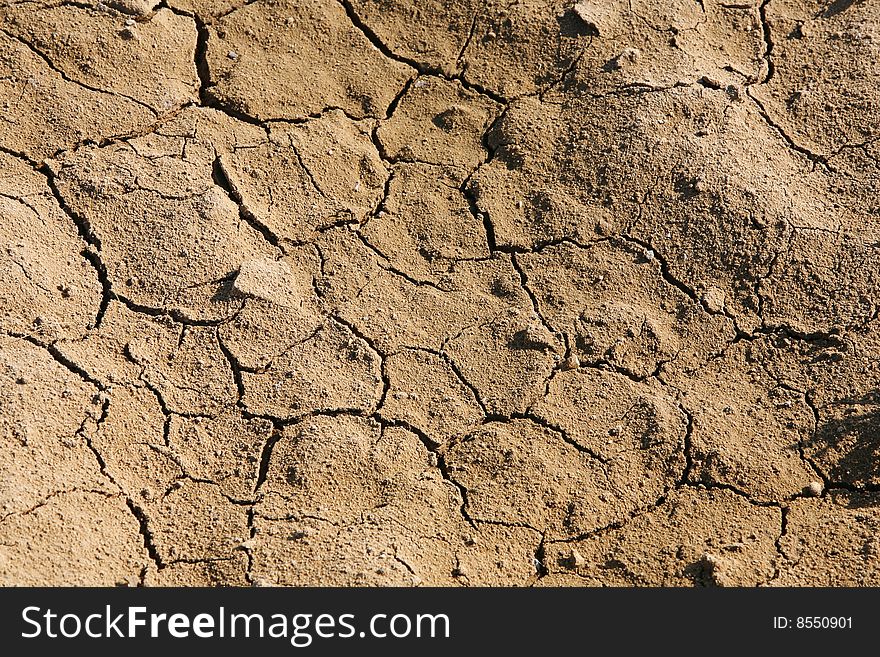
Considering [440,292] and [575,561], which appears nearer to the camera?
[575,561]

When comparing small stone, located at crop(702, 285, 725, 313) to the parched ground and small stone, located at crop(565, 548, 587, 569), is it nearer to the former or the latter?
the parched ground

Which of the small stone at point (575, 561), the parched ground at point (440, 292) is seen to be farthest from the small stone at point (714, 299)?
the small stone at point (575, 561)

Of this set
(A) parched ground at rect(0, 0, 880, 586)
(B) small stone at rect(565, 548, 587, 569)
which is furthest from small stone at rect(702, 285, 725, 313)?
(B) small stone at rect(565, 548, 587, 569)

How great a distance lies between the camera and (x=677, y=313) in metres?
3.22

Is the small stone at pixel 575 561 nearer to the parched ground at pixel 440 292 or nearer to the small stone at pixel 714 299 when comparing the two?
the parched ground at pixel 440 292

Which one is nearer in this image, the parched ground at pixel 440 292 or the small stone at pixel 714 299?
the parched ground at pixel 440 292

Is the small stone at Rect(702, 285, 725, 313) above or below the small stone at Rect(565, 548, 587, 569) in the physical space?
above

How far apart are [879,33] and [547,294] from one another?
1.69 meters

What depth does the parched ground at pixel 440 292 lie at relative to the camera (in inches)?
114

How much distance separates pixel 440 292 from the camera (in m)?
3.23

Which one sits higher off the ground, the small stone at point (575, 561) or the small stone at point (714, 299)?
the small stone at point (714, 299)

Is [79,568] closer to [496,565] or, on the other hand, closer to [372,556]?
[372,556]

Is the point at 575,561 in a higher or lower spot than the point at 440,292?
lower

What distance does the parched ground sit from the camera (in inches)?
114
